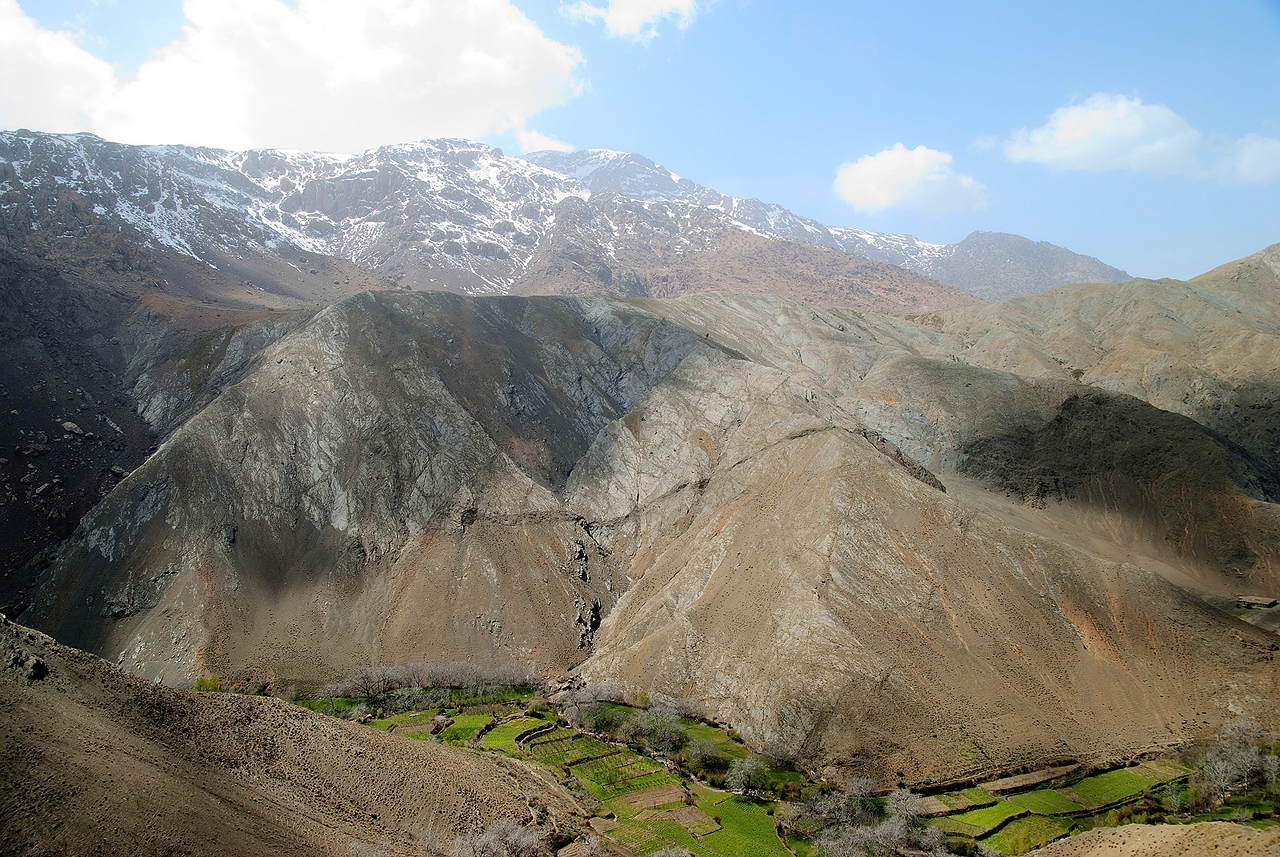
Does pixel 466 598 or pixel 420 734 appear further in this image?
pixel 466 598

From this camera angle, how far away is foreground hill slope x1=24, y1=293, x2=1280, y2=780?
54219mm

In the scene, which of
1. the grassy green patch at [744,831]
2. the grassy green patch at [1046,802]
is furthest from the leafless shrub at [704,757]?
the grassy green patch at [1046,802]

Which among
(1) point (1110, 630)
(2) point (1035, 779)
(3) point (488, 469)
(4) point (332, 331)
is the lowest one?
(2) point (1035, 779)

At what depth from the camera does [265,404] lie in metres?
88.6

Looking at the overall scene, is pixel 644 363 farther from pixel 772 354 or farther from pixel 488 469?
pixel 488 469

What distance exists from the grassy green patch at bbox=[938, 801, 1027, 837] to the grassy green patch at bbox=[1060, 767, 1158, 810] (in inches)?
190

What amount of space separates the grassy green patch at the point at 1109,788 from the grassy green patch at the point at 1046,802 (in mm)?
682

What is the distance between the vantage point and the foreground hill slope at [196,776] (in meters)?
22.2

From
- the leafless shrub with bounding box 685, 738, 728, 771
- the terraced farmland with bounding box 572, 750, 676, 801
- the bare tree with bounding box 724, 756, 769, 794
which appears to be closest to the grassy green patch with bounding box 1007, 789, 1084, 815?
the bare tree with bounding box 724, 756, 769, 794

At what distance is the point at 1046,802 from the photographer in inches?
1762

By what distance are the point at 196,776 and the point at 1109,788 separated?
54.1 metres

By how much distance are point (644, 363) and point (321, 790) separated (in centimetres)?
8857

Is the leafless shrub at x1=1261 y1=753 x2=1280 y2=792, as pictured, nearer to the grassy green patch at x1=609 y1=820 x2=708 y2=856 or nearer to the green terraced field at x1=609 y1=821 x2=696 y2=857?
the green terraced field at x1=609 y1=821 x2=696 y2=857

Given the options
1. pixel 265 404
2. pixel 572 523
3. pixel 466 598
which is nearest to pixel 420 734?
pixel 466 598
